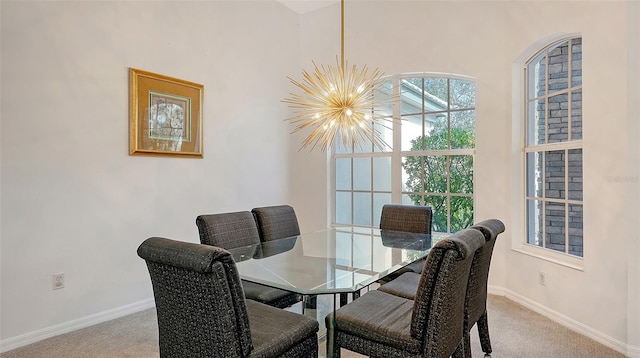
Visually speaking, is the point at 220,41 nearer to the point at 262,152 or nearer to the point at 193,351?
the point at 262,152

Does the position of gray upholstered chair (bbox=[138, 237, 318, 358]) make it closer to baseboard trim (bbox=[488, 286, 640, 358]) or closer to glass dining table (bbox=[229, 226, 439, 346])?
glass dining table (bbox=[229, 226, 439, 346])

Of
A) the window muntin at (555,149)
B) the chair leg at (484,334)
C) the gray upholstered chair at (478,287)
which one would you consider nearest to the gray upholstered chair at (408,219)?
the gray upholstered chair at (478,287)

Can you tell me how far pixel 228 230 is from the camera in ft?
8.89

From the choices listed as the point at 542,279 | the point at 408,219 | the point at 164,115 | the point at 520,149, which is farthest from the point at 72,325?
the point at 520,149

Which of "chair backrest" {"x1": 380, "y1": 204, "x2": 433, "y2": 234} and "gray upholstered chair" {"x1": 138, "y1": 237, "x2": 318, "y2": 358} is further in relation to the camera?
"chair backrest" {"x1": 380, "y1": 204, "x2": 433, "y2": 234}

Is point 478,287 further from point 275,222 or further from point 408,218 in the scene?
point 275,222

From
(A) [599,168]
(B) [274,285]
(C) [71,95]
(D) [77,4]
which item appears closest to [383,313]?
(B) [274,285]

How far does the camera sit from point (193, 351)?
58.6 inches

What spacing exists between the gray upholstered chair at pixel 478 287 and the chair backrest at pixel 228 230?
43.6 inches

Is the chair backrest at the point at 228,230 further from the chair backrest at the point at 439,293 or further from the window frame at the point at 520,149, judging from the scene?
the window frame at the point at 520,149

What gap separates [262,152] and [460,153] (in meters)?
2.32

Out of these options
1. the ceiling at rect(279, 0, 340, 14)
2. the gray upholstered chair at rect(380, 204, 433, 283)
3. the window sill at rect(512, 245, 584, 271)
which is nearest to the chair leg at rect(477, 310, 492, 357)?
the gray upholstered chair at rect(380, 204, 433, 283)

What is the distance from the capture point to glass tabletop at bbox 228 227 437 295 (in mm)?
1950

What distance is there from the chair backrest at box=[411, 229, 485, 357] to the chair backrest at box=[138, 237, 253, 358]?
2.47 ft
